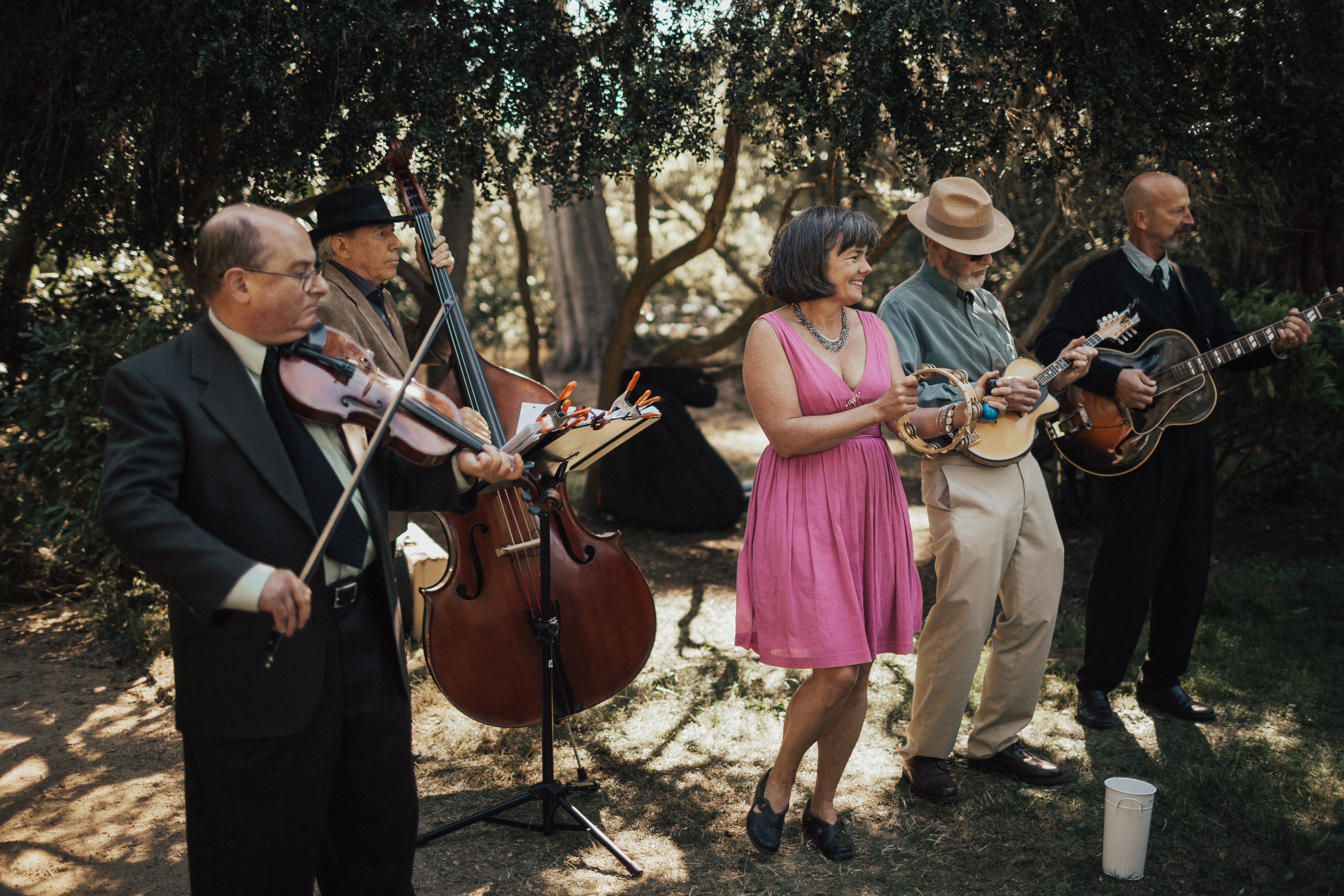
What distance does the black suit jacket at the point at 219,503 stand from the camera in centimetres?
173

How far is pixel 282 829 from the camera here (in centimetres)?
190

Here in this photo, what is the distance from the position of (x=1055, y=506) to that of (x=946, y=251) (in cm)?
400

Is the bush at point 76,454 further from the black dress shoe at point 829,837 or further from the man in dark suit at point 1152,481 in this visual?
the man in dark suit at point 1152,481

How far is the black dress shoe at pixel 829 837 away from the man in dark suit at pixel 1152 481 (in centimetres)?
136

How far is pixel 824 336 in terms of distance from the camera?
289 centimetres

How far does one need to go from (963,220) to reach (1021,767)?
184 cm

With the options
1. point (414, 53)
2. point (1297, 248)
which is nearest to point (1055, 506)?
point (1297, 248)

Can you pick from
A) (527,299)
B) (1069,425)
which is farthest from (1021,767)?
(527,299)

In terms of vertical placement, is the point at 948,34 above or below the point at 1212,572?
above

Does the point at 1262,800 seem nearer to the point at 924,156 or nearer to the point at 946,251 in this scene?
the point at 946,251

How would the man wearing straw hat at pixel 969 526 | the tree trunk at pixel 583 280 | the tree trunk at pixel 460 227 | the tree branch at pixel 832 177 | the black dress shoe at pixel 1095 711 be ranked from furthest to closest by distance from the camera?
the tree trunk at pixel 583 280
the tree trunk at pixel 460 227
the tree branch at pixel 832 177
the black dress shoe at pixel 1095 711
the man wearing straw hat at pixel 969 526

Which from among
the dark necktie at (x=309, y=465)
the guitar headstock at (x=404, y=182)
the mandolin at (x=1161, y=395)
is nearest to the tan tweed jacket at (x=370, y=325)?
the guitar headstock at (x=404, y=182)

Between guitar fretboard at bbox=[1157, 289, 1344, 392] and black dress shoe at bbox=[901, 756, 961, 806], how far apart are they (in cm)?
159

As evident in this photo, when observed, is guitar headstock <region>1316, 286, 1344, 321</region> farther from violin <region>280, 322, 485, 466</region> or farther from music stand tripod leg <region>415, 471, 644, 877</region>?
violin <region>280, 322, 485, 466</region>
